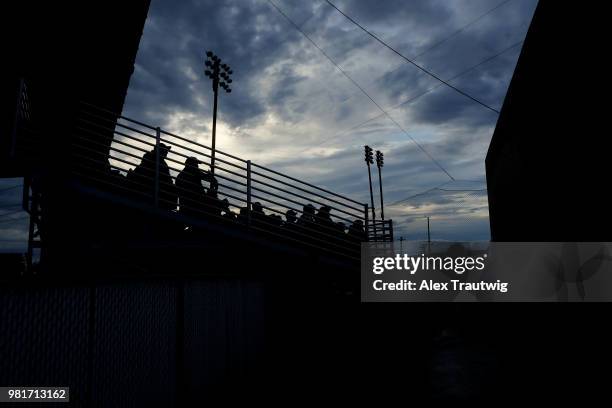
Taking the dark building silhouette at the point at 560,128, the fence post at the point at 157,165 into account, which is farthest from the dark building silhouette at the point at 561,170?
the fence post at the point at 157,165

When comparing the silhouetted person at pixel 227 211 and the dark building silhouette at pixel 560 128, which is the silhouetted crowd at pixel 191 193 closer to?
the silhouetted person at pixel 227 211

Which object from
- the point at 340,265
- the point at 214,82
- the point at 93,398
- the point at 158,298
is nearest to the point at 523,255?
the point at 340,265

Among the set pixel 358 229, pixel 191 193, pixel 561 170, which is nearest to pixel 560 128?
pixel 561 170

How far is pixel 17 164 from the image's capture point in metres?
6.19

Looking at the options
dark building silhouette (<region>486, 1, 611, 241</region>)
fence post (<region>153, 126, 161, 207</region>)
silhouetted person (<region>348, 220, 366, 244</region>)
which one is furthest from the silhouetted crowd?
dark building silhouette (<region>486, 1, 611, 241</region>)

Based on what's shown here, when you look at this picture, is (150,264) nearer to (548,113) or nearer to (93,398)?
(93,398)

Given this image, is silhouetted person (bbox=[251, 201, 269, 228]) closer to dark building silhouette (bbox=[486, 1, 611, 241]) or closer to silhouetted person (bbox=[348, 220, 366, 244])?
silhouetted person (bbox=[348, 220, 366, 244])

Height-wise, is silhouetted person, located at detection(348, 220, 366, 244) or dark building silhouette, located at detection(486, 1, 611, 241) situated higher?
dark building silhouette, located at detection(486, 1, 611, 241)

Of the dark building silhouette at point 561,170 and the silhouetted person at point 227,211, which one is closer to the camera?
the dark building silhouette at point 561,170

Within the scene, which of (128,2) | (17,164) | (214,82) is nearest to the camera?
(17,164)

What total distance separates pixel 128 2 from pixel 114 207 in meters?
3.32

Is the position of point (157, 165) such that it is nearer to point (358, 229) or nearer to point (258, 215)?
point (258, 215)

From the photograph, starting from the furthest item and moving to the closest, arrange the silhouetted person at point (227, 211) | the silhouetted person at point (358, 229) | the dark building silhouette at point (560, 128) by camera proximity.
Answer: the silhouetted person at point (358, 229) < the silhouetted person at point (227, 211) < the dark building silhouette at point (560, 128)

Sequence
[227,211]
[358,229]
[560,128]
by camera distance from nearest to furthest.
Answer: [560,128], [227,211], [358,229]
